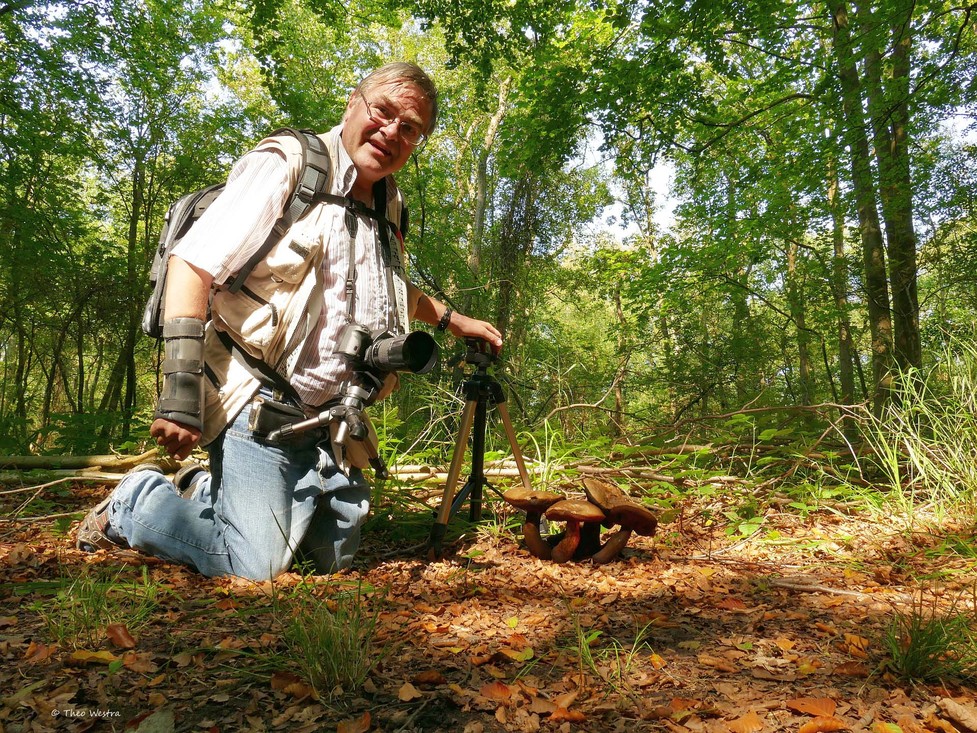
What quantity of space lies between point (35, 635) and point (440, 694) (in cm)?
119

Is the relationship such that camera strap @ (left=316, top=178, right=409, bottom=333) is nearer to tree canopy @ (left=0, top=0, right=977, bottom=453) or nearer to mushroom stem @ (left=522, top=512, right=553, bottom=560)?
mushroom stem @ (left=522, top=512, right=553, bottom=560)

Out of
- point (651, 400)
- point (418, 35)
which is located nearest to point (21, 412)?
point (651, 400)

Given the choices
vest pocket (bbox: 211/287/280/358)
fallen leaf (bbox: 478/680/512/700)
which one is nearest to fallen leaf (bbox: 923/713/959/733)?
fallen leaf (bbox: 478/680/512/700)

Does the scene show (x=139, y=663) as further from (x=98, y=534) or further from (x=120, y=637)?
(x=98, y=534)

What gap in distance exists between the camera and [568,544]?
2.55 meters

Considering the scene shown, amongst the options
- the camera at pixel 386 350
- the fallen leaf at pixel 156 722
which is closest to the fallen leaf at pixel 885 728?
the fallen leaf at pixel 156 722

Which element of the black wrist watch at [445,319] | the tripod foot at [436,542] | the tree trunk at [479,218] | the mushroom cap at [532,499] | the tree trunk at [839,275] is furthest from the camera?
the tree trunk at [479,218]

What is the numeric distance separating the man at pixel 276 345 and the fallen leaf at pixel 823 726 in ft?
5.62

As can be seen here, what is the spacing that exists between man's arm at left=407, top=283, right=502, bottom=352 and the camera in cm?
43

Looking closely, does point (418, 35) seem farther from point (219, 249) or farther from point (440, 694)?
point (440, 694)

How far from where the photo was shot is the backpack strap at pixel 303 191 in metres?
2.17

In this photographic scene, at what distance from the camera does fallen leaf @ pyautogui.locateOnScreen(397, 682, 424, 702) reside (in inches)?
52.9

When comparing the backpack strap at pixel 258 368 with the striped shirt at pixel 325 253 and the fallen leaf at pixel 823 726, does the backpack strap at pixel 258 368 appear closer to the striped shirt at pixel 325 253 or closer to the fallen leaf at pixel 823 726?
the striped shirt at pixel 325 253

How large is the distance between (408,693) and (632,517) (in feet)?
4.53
